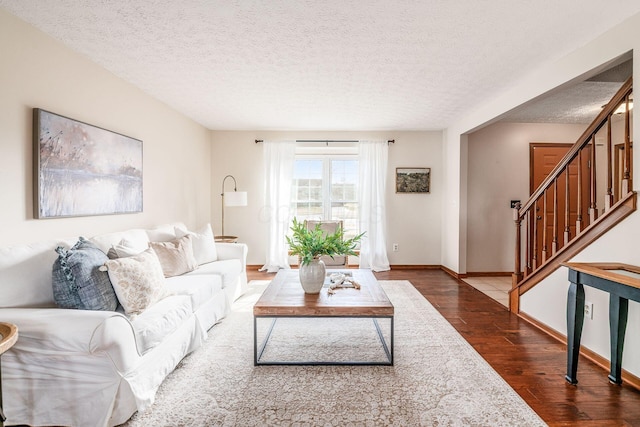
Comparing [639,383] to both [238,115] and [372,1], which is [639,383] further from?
[238,115]

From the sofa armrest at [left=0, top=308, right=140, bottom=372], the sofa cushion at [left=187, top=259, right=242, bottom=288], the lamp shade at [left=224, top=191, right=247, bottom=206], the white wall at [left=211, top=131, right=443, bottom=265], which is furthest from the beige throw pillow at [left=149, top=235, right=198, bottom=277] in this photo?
the white wall at [left=211, top=131, right=443, bottom=265]

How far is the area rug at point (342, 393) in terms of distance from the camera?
186 cm

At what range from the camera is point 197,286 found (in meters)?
2.88

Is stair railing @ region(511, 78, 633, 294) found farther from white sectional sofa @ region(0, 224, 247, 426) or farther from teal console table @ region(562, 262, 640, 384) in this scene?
white sectional sofa @ region(0, 224, 247, 426)

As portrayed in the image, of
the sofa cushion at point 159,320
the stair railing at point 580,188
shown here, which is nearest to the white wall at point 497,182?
the stair railing at point 580,188

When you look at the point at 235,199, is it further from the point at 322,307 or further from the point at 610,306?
the point at 610,306

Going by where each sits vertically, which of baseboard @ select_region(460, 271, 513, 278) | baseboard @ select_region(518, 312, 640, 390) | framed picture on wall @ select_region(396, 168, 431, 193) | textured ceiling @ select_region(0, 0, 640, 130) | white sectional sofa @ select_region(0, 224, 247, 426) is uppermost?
textured ceiling @ select_region(0, 0, 640, 130)

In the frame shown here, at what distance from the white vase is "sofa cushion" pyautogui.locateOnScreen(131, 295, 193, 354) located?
0.91 m

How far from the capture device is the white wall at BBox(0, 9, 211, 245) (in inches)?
87.5

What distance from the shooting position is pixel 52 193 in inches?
99.2

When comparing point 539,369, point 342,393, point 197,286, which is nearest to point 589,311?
point 539,369

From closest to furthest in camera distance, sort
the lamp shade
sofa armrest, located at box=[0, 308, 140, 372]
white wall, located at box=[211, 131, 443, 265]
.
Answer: sofa armrest, located at box=[0, 308, 140, 372] < the lamp shade < white wall, located at box=[211, 131, 443, 265]

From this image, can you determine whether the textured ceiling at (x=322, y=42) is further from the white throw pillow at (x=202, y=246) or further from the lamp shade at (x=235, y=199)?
the white throw pillow at (x=202, y=246)

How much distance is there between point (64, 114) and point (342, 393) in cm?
292
